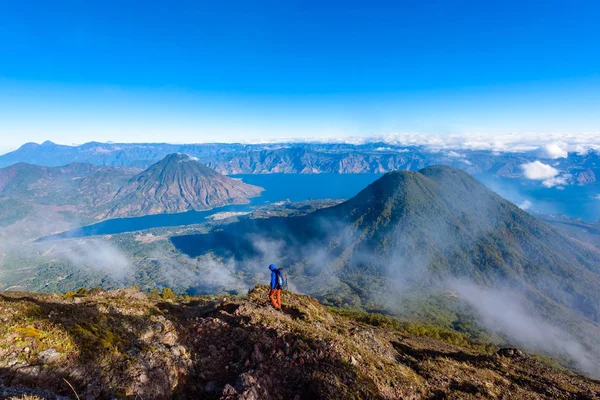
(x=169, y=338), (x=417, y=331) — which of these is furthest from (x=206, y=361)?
(x=417, y=331)

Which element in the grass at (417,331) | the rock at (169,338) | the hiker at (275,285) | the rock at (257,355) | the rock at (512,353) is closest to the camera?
the rock at (257,355)

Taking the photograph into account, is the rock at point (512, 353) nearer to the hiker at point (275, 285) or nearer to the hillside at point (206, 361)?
the hillside at point (206, 361)

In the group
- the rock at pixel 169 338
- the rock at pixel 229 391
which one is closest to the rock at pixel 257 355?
the rock at pixel 229 391

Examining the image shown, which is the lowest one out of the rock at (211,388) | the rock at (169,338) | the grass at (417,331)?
the grass at (417,331)

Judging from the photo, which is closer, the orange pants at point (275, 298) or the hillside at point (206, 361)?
the hillside at point (206, 361)

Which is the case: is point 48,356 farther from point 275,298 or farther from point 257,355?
point 275,298

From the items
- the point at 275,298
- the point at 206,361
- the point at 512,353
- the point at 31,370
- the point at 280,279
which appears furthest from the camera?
the point at 512,353
